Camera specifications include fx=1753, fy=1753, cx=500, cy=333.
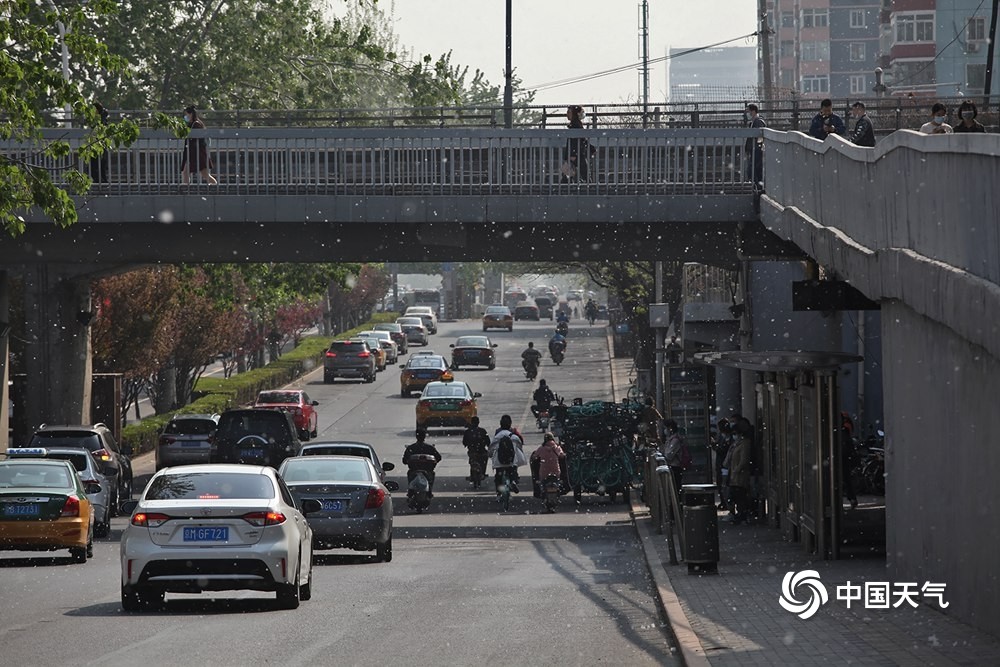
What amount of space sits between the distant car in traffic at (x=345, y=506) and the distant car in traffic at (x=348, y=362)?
55313 mm

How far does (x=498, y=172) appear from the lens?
3484 centimetres

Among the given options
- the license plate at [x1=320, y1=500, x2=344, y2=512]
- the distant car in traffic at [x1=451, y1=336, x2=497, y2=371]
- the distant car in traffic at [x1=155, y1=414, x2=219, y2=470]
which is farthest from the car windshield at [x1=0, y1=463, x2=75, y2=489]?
the distant car in traffic at [x1=451, y1=336, x2=497, y2=371]

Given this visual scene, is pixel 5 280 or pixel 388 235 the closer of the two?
pixel 388 235

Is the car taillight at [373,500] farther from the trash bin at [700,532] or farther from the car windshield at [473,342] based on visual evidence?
the car windshield at [473,342]

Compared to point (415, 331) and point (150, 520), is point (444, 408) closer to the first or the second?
point (150, 520)

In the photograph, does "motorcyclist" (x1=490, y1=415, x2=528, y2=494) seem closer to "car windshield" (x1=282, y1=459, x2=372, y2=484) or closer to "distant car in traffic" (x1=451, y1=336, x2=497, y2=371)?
"car windshield" (x1=282, y1=459, x2=372, y2=484)

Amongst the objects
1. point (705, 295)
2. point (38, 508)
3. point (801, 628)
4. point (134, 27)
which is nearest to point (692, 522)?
point (801, 628)

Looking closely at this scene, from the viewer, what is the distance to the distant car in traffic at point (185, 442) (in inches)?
1634

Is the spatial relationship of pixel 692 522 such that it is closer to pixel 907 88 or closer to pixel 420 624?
pixel 420 624

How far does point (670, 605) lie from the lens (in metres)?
16.4

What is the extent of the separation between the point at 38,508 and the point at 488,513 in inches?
559

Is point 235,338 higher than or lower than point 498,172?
lower

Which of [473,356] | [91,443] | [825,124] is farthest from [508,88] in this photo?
[473,356]

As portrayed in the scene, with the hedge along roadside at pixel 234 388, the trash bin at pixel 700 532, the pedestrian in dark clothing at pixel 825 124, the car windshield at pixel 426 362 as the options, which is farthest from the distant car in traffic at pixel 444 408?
the trash bin at pixel 700 532
